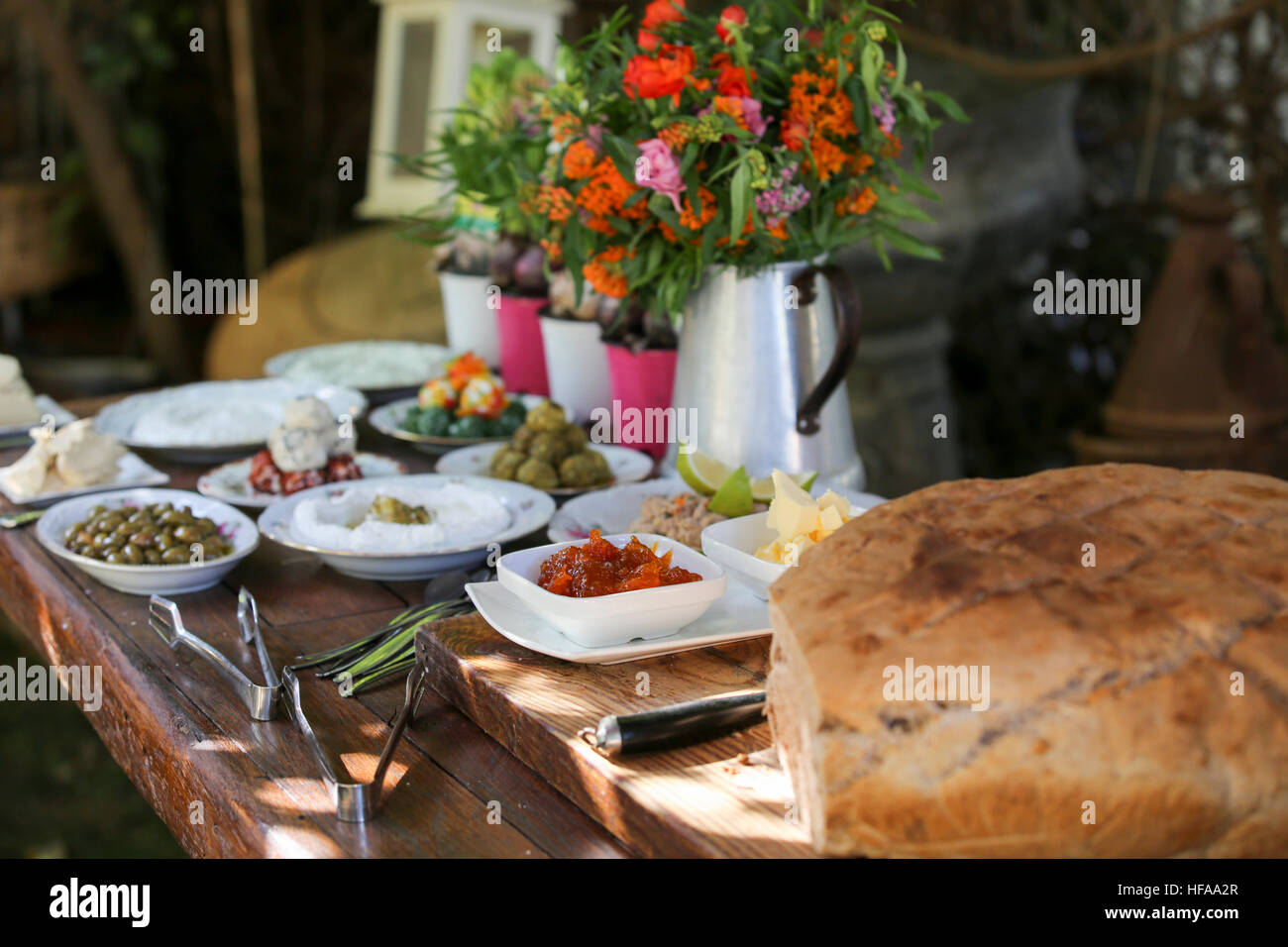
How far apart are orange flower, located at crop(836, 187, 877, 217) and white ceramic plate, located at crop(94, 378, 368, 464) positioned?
3.39 feet

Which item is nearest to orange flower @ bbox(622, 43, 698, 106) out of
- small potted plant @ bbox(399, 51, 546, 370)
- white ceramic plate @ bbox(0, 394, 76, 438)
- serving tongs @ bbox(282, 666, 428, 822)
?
small potted plant @ bbox(399, 51, 546, 370)

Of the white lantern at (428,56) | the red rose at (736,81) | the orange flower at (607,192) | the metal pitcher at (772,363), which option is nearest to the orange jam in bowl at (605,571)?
the metal pitcher at (772,363)

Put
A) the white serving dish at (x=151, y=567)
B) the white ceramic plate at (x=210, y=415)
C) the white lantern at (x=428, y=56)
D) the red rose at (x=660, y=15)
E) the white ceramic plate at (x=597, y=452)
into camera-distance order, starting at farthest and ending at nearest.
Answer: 1. the white lantern at (x=428, y=56)
2. the white ceramic plate at (x=210, y=415)
3. the white ceramic plate at (x=597, y=452)
4. the red rose at (x=660, y=15)
5. the white serving dish at (x=151, y=567)

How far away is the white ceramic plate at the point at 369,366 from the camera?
2844 mm

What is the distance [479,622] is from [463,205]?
1507 millimetres

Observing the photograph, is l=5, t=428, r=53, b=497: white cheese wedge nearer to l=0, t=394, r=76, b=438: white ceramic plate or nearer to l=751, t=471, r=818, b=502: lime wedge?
l=0, t=394, r=76, b=438: white ceramic plate

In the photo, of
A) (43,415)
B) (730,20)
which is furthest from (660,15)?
(43,415)

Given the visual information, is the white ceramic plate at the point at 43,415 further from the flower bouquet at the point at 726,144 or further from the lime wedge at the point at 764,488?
the lime wedge at the point at 764,488

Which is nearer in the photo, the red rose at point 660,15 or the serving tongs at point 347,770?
the serving tongs at point 347,770

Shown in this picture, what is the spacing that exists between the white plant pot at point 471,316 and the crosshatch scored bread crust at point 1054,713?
1.90 m

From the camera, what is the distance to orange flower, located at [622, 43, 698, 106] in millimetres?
1852
